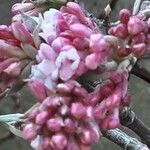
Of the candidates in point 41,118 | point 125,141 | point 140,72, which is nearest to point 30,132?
point 41,118

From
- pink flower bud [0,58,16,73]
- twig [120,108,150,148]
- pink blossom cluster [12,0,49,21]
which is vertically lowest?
twig [120,108,150,148]

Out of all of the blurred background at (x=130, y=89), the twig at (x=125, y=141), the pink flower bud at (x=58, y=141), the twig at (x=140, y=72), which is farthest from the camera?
the blurred background at (x=130, y=89)

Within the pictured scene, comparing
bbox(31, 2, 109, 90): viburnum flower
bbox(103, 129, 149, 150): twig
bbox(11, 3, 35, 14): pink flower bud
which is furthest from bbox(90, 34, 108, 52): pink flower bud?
bbox(103, 129, 149, 150): twig

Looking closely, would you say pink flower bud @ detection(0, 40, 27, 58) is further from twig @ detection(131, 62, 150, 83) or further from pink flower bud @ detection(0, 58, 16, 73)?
twig @ detection(131, 62, 150, 83)

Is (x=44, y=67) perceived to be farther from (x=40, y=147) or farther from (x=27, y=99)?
(x=27, y=99)

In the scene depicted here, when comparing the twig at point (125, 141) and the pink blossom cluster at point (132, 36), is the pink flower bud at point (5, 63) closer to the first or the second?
the pink blossom cluster at point (132, 36)

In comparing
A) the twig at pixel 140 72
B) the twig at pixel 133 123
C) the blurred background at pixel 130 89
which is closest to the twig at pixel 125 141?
the twig at pixel 133 123

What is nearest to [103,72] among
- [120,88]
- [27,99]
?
[120,88]
